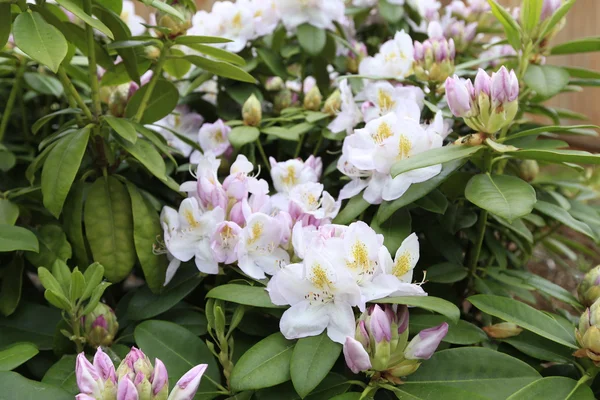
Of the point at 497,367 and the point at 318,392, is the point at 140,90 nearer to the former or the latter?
the point at 318,392

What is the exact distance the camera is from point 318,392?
0.84 meters

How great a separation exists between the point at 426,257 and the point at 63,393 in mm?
725

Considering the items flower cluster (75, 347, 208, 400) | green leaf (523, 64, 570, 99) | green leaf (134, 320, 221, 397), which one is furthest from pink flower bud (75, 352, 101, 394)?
green leaf (523, 64, 570, 99)

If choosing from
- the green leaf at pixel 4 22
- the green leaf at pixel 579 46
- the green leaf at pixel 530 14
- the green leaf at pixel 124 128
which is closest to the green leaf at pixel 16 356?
the green leaf at pixel 124 128

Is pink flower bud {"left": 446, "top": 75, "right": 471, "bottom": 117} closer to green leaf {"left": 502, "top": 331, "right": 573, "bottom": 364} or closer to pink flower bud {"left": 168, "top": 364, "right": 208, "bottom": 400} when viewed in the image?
green leaf {"left": 502, "top": 331, "right": 573, "bottom": 364}

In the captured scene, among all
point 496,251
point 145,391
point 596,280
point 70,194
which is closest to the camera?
point 145,391

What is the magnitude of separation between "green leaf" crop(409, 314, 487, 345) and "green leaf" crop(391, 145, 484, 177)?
234 millimetres

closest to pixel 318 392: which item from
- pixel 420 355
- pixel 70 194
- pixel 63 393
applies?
pixel 420 355

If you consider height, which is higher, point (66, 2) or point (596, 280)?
point (66, 2)

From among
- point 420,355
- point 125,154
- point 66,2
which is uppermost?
point 66,2

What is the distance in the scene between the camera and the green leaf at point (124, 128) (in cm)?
98

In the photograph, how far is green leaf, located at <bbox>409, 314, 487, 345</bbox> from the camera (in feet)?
2.87

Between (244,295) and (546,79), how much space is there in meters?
0.74

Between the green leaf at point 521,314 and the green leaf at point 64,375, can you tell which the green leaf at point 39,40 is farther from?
the green leaf at point 521,314
